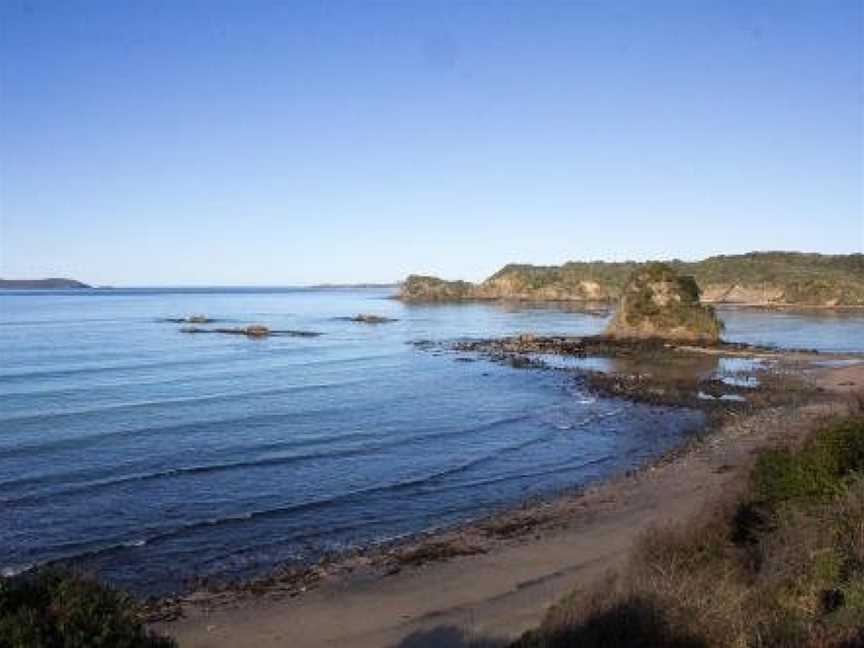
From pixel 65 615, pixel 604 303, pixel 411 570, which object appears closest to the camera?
pixel 65 615

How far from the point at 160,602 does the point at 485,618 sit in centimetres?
655

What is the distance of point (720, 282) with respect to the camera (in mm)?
165875

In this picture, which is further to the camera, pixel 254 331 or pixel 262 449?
pixel 254 331

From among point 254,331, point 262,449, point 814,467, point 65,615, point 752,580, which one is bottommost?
point 262,449

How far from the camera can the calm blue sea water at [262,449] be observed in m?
21.6

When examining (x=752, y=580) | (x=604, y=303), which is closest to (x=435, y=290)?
(x=604, y=303)

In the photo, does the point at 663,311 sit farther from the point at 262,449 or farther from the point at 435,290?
the point at 435,290

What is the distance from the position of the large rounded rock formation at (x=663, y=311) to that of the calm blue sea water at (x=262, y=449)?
20.6m

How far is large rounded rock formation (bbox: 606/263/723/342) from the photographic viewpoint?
74.2 metres

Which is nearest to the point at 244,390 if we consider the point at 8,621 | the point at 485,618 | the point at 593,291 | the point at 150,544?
the point at 150,544

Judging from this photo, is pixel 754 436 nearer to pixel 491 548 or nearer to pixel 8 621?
pixel 491 548

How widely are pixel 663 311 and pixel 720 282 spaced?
97468mm

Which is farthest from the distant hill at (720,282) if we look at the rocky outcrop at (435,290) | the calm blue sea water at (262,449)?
the calm blue sea water at (262,449)

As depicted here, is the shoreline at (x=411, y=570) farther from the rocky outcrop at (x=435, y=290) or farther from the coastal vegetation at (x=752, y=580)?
the rocky outcrop at (x=435, y=290)
